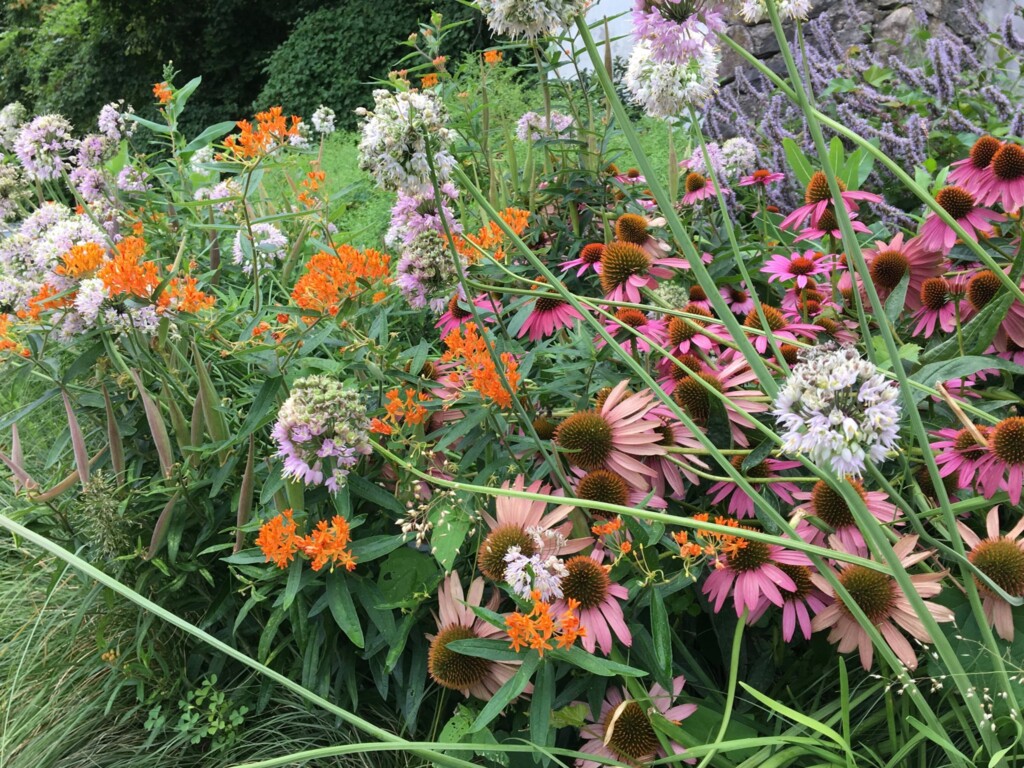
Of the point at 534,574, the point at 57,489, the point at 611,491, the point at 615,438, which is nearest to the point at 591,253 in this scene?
the point at 615,438

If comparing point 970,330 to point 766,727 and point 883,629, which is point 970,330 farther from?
point 766,727

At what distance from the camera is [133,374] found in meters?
1.61

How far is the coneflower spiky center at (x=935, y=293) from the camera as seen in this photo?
152 cm

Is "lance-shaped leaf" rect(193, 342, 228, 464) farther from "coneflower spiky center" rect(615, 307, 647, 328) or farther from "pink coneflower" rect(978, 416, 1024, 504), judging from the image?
"pink coneflower" rect(978, 416, 1024, 504)

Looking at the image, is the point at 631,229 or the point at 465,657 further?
the point at 631,229

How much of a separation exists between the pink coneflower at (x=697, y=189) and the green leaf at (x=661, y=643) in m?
1.24

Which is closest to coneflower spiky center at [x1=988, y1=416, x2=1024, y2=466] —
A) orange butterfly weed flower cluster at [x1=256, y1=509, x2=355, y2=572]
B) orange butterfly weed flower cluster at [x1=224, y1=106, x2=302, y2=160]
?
orange butterfly weed flower cluster at [x1=256, y1=509, x2=355, y2=572]

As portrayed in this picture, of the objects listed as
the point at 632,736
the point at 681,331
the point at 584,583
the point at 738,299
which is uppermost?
the point at 681,331

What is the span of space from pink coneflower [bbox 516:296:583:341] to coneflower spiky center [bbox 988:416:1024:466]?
2.61 ft

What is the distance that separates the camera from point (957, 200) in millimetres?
1512

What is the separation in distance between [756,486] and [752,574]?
19 centimetres

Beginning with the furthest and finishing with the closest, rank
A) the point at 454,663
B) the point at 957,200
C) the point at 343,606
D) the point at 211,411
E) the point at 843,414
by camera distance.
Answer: the point at 211,411, the point at 957,200, the point at 343,606, the point at 454,663, the point at 843,414

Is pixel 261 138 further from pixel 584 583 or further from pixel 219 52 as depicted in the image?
pixel 219 52

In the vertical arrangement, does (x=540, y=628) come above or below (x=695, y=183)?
below
